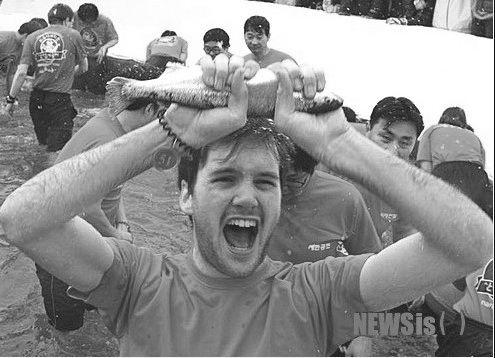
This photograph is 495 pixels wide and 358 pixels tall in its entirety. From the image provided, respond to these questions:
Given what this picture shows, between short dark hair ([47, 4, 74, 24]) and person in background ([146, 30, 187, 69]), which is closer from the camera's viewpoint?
short dark hair ([47, 4, 74, 24])

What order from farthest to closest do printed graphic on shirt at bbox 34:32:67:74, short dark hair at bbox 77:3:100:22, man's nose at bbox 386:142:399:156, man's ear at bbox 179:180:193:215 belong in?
short dark hair at bbox 77:3:100:22 → printed graphic on shirt at bbox 34:32:67:74 → man's nose at bbox 386:142:399:156 → man's ear at bbox 179:180:193:215

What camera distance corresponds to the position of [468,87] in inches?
320

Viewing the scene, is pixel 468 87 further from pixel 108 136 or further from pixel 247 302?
pixel 247 302

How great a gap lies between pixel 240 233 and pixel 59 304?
2.53 m

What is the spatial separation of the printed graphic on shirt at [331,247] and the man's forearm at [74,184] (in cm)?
139

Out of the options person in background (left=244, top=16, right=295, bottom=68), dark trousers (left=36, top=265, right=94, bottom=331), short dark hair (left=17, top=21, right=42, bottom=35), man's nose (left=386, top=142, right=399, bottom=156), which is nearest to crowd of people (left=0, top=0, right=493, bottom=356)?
man's nose (left=386, top=142, right=399, bottom=156)

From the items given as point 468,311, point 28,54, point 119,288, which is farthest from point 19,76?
point 119,288

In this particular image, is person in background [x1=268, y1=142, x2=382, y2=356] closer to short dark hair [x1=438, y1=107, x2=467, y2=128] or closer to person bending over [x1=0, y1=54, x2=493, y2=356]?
person bending over [x1=0, y1=54, x2=493, y2=356]

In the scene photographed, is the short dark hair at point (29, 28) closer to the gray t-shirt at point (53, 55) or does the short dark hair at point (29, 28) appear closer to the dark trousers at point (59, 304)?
the gray t-shirt at point (53, 55)

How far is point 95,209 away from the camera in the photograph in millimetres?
3902

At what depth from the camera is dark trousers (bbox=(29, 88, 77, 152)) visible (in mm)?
8367

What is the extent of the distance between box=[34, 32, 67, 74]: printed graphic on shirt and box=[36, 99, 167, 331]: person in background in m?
3.89

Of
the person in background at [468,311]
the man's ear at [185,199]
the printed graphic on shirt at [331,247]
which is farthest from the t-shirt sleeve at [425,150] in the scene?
the man's ear at [185,199]

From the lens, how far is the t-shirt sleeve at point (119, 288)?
2.13m
